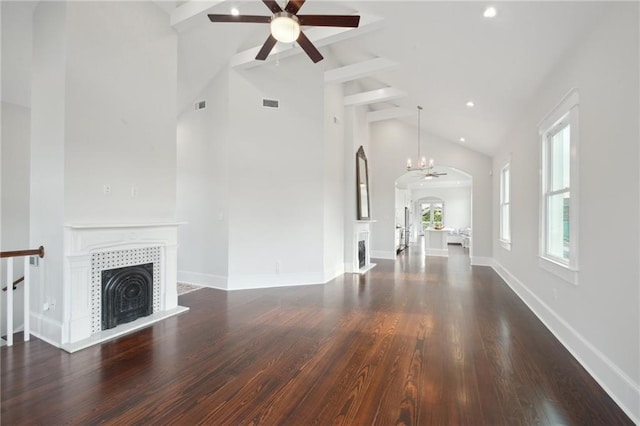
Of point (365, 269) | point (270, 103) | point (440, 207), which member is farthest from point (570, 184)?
point (440, 207)

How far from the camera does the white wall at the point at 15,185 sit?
4445mm

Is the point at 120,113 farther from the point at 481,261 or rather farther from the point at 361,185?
the point at 481,261

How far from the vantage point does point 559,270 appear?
305cm

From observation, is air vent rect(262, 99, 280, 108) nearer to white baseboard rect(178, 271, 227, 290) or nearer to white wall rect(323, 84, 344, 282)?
white wall rect(323, 84, 344, 282)

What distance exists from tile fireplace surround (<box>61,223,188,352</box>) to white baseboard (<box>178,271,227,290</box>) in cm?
120

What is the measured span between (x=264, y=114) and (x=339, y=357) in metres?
4.05

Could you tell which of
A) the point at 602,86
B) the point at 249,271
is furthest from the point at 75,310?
the point at 602,86

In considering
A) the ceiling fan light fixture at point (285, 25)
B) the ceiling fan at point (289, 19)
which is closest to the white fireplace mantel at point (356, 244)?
the ceiling fan at point (289, 19)

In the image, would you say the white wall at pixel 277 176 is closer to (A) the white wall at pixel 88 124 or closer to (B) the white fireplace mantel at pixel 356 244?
(B) the white fireplace mantel at pixel 356 244

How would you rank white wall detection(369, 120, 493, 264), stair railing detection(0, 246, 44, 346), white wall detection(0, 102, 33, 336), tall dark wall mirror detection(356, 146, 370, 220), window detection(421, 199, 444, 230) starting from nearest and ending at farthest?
1. stair railing detection(0, 246, 44, 346)
2. white wall detection(0, 102, 33, 336)
3. tall dark wall mirror detection(356, 146, 370, 220)
4. white wall detection(369, 120, 493, 264)
5. window detection(421, 199, 444, 230)

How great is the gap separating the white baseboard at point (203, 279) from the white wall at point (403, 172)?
5.12m

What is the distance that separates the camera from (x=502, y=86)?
159 inches

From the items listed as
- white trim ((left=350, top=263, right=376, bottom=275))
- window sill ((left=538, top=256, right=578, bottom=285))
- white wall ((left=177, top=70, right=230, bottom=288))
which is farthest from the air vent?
window sill ((left=538, top=256, right=578, bottom=285))

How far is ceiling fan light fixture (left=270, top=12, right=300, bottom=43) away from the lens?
2.47 m
